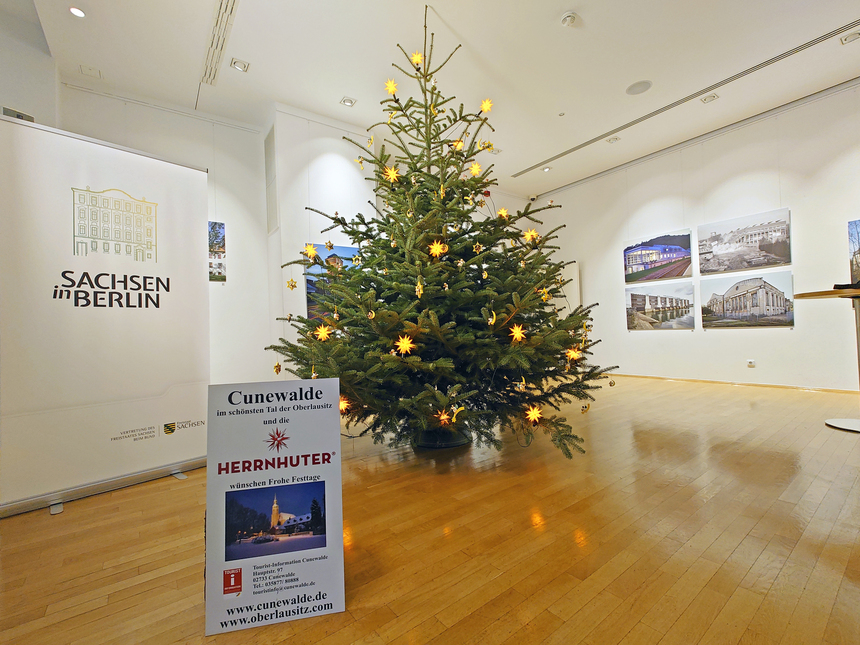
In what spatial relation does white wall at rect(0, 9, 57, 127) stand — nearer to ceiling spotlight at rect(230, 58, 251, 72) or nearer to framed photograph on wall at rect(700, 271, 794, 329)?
ceiling spotlight at rect(230, 58, 251, 72)

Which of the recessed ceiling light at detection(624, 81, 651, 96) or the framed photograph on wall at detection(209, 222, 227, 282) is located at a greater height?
the recessed ceiling light at detection(624, 81, 651, 96)

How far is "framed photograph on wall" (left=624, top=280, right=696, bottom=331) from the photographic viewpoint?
660 cm

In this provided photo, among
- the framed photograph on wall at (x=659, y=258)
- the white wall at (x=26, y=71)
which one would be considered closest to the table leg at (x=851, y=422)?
the framed photograph on wall at (x=659, y=258)

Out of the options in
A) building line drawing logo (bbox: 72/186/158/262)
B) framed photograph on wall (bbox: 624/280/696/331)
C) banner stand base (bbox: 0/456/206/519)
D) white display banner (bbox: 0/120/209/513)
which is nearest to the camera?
banner stand base (bbox: 0/456/206/519)

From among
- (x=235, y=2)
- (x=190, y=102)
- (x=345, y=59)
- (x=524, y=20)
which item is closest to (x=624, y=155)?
(x=524, y=20)

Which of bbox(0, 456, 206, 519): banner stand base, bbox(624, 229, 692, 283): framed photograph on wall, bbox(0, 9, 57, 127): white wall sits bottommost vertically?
bbox(0, 456, 206, 519): banner stand base

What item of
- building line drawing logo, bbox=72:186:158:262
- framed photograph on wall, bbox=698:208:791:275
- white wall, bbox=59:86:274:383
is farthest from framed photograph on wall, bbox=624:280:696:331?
building line drawing logo, bbox=72:186:158:262

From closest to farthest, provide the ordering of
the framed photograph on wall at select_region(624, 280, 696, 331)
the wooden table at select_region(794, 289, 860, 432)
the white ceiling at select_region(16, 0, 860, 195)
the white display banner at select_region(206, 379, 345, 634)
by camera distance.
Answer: the white display banner at select_region(206, 379, 345, 634), the wooden table at select_region(794, 289, 860, 432), the white ceiling at select_region(16, 0, 860, 195), the framed photograph on wall at select_region(624, 280, 696, 331)

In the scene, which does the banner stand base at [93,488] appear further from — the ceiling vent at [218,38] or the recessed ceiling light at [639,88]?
the recessed ceiling light at [639,88]

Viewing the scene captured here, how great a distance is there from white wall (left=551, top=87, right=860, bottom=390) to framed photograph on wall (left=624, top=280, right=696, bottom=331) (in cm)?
13

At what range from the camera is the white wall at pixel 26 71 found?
12.3 ft

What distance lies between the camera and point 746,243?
19.2 feet

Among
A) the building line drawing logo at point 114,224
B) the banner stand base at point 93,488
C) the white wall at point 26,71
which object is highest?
the white wall at point 26,71

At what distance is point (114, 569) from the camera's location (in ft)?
4.87
